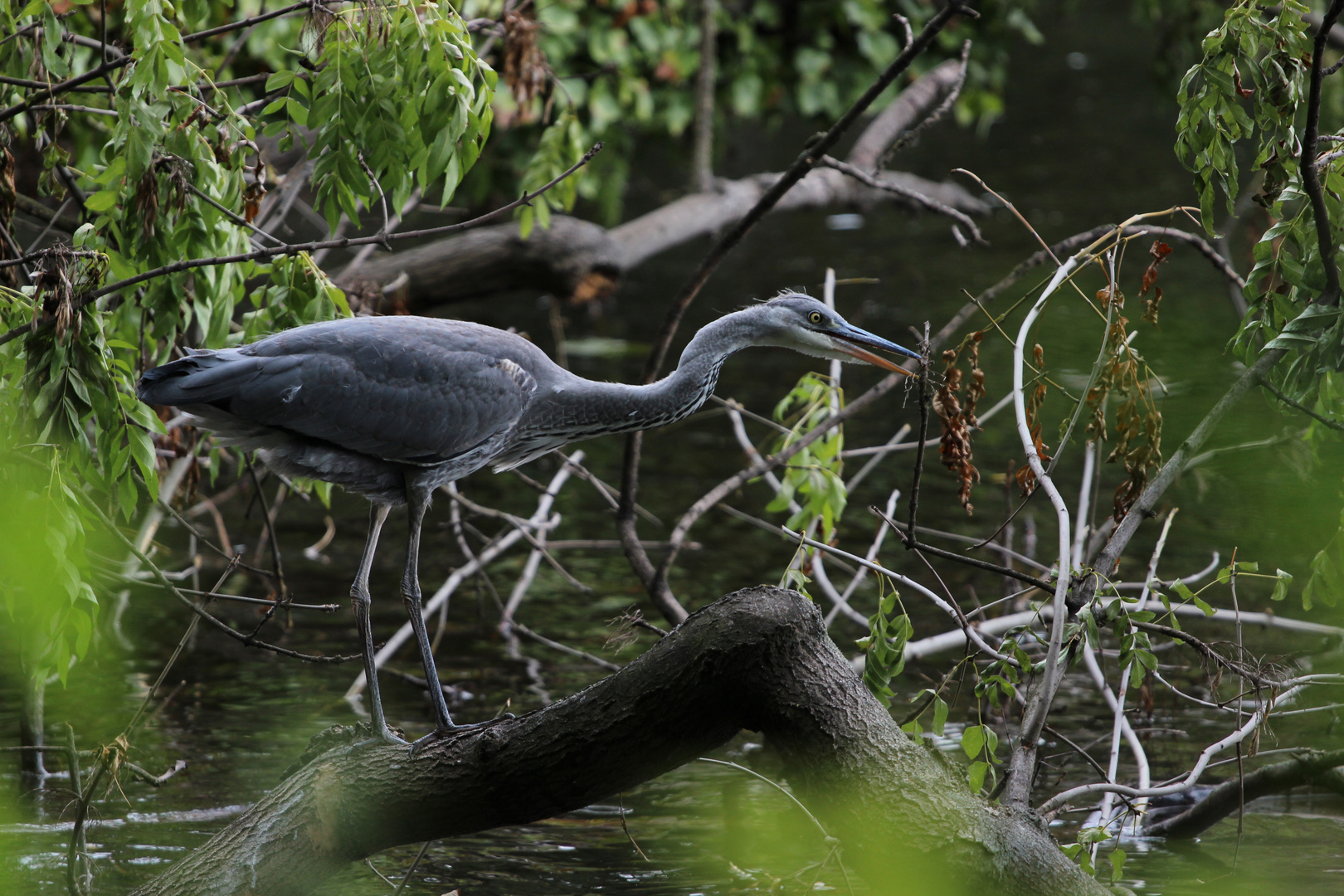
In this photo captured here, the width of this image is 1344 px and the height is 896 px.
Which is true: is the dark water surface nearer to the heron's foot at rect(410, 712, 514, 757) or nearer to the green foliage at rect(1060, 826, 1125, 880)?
the green foliage at rect(1060, 826, 1125, 880)

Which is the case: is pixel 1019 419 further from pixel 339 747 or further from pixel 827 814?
pixel 339 747

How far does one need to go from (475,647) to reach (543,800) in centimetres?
323

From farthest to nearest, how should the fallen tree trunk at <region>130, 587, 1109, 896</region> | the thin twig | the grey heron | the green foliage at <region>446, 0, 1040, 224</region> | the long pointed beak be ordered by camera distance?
the green foliage at <region>446, 0, 1040, 224</region> → the thin twig → the long pointed beak → the grey heron → the fallen tree trunk at <region>130, 587, 1109, 896</region>

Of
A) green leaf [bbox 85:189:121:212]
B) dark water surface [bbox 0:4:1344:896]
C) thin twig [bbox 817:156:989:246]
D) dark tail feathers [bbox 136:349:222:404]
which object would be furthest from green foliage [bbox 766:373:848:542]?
green leaf [bbox 85:189:121:212]

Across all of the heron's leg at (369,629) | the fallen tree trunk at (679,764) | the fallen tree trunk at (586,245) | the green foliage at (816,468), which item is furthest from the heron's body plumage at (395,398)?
the fallen tree trunk at (586,245)

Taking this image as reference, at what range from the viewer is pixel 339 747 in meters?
3.35

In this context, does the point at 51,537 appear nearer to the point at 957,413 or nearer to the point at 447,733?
the point at 447,733

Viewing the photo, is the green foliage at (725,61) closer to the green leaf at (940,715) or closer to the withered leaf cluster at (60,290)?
the withered leaf cluster at (60,290)

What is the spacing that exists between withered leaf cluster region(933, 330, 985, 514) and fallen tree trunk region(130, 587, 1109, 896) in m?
0.55

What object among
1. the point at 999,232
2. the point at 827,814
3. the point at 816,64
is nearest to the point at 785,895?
the point at 827,814

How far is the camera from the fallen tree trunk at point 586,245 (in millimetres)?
7945

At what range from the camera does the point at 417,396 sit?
140 inches

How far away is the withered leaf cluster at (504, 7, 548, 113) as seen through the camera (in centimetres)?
500

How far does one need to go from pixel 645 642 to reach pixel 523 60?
9.09 feet
